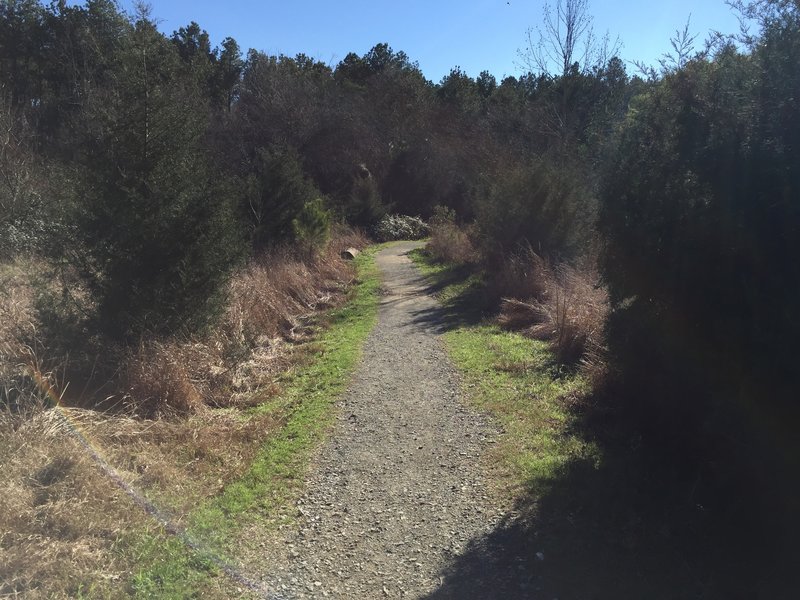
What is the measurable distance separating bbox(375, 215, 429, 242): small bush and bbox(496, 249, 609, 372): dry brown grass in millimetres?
19364

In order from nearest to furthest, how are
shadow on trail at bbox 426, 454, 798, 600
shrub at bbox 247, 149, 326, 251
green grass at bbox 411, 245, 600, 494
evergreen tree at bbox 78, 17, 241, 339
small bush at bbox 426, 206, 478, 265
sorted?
shadow on trail at bbox 426, 454, 798, 600 → green grass at bbox 411, 245, 600, 494 → evergreen tree at bbox 78, 17, 241, 339 → shrub at bbox 247, 149, 326, 251 → small bush at bbox 426, 206, 478, 265

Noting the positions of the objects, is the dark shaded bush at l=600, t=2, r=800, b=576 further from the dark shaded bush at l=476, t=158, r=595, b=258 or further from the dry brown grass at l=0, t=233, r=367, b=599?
the dark shaded bush at l=476, t=158, r=595, b=258

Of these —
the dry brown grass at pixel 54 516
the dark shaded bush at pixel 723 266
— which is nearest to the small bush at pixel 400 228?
the dark shaded bush at pixel 723 266

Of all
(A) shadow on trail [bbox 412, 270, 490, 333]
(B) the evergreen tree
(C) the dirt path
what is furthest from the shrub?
(C) the dirt path

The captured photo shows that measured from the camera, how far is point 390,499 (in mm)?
4723

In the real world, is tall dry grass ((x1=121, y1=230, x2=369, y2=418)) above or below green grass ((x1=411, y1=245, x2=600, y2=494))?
above

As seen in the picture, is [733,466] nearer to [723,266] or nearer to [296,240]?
[723,266]

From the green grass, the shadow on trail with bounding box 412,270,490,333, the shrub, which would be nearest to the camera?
the green grass

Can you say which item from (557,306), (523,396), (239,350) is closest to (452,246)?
(557,306)

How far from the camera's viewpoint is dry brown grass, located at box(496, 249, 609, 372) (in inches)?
305

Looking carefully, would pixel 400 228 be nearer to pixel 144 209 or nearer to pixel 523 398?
pixel 144 209

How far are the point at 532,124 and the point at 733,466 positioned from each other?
25.3 meters

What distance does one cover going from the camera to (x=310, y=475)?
516 cm

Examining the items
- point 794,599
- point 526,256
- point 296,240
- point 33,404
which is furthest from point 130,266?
point 296,240
